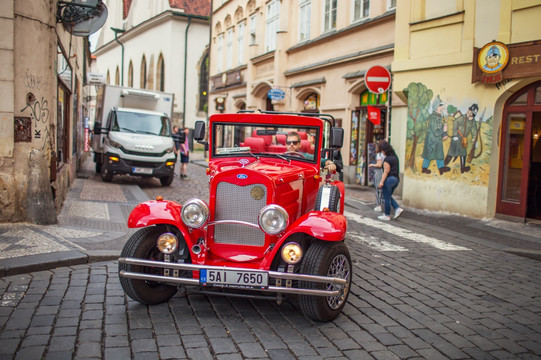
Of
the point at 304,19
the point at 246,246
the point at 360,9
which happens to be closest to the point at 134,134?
the point at 360,9

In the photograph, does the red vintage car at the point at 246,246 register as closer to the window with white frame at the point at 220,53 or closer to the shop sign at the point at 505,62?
the shop sign at the point at 505,62

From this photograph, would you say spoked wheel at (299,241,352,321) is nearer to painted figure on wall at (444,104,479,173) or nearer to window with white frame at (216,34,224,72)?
painted figure on wall at (444,104,479,173)

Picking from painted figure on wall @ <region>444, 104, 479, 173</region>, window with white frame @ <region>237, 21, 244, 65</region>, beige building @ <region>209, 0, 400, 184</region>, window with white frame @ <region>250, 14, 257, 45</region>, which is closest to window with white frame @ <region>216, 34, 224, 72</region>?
beige building @ <region>209, 0, 400, 184</region>

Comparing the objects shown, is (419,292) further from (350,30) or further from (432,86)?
(350,30)

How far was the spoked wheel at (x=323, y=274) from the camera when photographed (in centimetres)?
446

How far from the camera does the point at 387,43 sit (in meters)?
15.6

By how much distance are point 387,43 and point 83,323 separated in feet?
44.0

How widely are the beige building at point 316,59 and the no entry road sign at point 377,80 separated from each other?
360 mm

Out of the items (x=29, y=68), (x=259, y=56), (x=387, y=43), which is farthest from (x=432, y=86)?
(x=259, y=56)

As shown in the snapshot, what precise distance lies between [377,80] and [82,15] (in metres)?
7.21

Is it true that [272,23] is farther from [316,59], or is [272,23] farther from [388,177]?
[388,177]

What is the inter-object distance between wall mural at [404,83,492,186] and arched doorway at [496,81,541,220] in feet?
1.15

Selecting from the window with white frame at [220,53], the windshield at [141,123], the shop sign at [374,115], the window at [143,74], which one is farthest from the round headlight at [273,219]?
the window at [143,74]

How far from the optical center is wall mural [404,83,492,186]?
36.0ft
